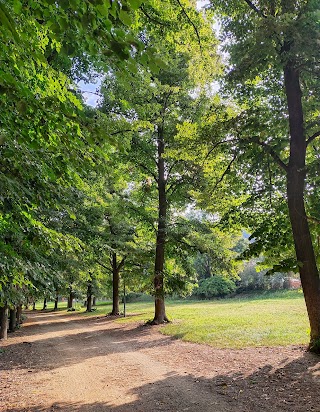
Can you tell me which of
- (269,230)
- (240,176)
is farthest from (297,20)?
(269,230)

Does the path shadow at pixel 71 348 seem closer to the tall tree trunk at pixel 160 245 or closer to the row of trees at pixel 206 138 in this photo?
the tall tree trunk at pixel 160 245

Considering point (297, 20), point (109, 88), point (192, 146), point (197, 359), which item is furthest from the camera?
point (109, 88)

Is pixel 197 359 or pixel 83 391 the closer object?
pixel 83 391

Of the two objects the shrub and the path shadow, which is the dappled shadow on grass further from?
the shrub

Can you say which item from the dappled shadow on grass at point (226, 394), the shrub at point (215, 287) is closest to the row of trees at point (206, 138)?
the dappled shadow on grass at point (226, 394)

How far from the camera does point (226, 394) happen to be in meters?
5.75

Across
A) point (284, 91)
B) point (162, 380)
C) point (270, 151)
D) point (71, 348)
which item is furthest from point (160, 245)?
point (162, 380)

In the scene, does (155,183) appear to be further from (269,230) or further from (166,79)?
(269,230)

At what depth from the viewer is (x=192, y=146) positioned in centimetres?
961

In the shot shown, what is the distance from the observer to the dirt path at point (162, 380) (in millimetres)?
5434

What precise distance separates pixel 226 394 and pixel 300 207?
5.11 meters

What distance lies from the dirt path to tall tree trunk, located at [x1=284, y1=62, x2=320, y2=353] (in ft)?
3.75

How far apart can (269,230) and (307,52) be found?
16.2 ft

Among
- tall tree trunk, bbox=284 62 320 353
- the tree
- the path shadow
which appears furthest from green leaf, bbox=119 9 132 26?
the path shadow
